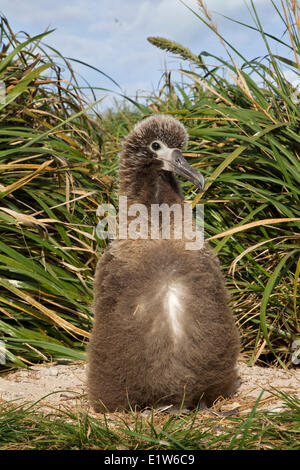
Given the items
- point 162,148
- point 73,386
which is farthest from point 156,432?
point 162,148

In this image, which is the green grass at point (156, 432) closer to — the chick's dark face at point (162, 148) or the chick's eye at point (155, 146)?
the chick's dark face at point (162, 148)

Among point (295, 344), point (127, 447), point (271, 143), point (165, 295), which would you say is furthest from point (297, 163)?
point (127, 447)

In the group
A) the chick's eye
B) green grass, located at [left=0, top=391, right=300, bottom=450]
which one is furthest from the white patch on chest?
the chick's eye

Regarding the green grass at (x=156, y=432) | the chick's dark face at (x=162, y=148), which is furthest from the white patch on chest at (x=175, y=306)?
the chick's dark face at (x=162, y=148)

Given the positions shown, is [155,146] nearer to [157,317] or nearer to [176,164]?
[176,164]

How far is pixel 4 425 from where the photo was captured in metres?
2.92

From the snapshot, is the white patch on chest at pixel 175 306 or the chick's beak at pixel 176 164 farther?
the chick's beak at pixel 176 164

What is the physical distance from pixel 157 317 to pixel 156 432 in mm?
585

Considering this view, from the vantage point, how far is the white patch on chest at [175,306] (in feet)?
9.93

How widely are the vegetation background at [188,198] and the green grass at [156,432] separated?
1.20 m

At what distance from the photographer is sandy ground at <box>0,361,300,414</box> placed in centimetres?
349

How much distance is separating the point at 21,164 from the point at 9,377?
5.78 ft

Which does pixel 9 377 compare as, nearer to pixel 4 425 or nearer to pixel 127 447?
pixel 4 425

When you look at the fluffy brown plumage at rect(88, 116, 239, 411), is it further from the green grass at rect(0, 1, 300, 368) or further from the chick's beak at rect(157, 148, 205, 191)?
the green grass at rect(0, 1, 300, 368)
